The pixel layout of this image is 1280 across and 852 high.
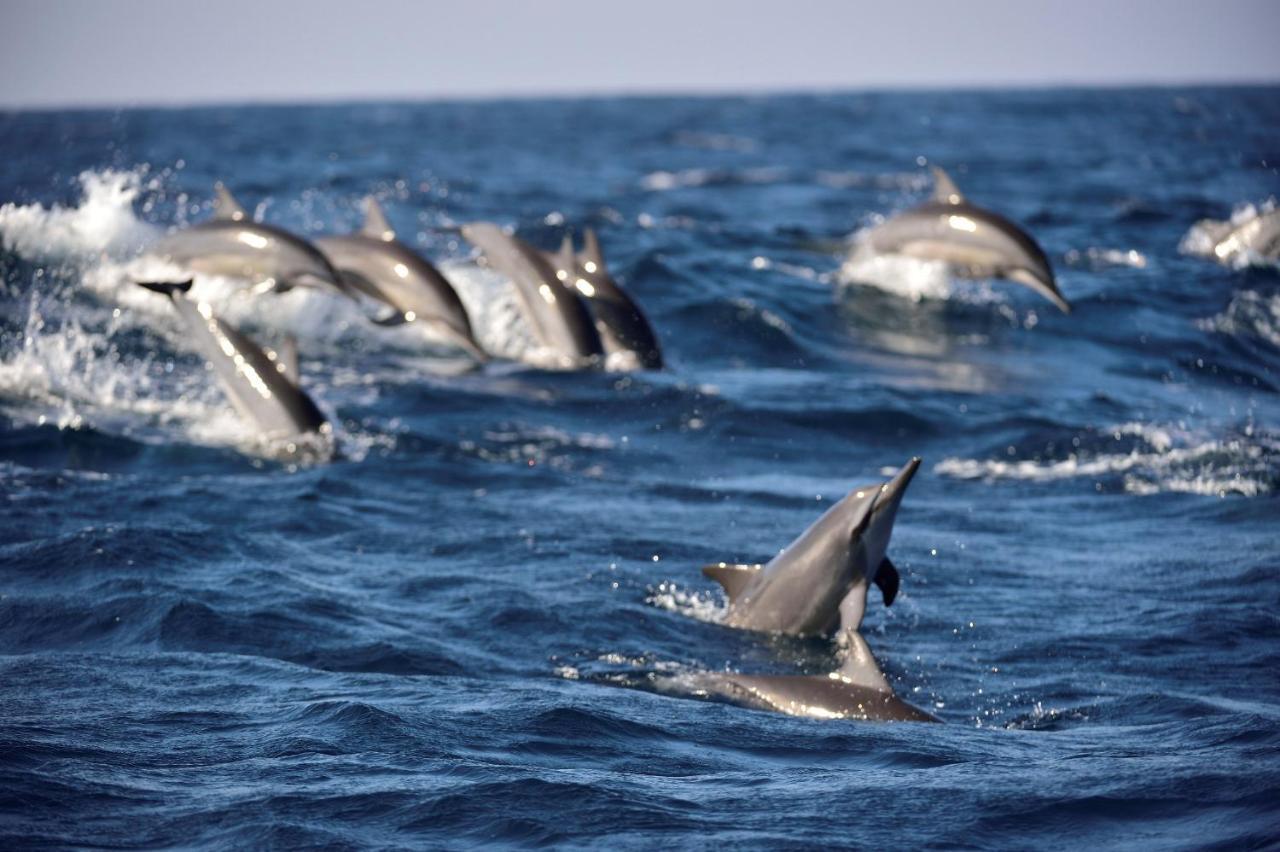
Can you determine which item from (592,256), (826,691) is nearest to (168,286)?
(592,256)

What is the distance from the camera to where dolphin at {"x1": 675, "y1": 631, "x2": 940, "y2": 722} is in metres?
7.57

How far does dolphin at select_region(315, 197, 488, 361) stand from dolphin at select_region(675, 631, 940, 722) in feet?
25.7

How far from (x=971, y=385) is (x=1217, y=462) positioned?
11.4 feet

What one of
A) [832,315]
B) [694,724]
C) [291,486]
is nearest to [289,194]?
[832,315]

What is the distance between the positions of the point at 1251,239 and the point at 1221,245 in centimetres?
65

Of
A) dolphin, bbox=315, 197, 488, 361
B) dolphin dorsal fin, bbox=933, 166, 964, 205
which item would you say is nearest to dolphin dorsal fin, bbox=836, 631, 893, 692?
dolphin, bbox=315, 197, 488, 361

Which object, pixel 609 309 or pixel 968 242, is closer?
pixel 609 309

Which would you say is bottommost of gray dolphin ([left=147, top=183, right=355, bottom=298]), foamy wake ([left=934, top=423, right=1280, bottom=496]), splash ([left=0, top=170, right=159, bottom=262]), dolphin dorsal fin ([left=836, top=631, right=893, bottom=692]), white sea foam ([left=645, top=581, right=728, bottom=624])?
foamy wake ([left=934, top=423, right=1280, bottom=496])

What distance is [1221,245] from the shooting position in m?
23.0

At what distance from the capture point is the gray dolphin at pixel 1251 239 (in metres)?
22.2

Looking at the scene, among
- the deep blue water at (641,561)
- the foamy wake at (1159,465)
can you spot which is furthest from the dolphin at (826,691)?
the foamy wake at (1159,465)

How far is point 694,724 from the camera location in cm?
737

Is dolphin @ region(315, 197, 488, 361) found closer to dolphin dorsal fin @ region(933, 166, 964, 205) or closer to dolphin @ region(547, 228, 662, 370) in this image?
dolphin @ region(547, 228, 662, 370)

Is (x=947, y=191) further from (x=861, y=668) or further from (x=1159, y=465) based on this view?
(x=861, y=668)
